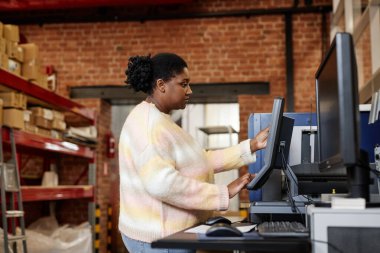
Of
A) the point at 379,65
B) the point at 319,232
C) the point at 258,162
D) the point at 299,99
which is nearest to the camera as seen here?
the point at 319,232

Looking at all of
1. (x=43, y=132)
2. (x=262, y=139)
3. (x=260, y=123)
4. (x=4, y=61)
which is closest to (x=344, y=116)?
(x=262, y=139)

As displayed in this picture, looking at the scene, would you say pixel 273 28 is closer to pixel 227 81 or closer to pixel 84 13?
pixel 227 81

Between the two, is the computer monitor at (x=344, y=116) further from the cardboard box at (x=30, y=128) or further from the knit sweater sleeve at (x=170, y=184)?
the cardboard box at (x=30, y=128)

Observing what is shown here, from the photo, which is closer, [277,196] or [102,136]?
[277,196]

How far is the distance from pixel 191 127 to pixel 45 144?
4.26 meters

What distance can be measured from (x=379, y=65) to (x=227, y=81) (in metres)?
2.57

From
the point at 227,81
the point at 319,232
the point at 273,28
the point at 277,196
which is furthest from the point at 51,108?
A: the point at 319,232

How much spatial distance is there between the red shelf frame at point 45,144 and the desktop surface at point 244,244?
3.20 meters

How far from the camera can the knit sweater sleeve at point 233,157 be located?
240 cm

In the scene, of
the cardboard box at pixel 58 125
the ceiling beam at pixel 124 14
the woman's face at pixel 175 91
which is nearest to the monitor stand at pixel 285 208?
the woman's face at pixel 175 91

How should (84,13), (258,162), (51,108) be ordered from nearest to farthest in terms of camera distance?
(258,162)
(51,108)
(84,13)

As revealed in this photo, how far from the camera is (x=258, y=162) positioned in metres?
2.77

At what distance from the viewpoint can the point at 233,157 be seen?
246 centimetres

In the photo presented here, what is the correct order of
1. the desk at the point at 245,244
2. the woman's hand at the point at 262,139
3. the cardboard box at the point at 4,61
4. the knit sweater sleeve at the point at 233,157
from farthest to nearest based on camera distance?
the cardboard box at the point at 4,61 → the knit sweater sleeve at the point at 233,157 → the woman's hand at the point at 262,139 → the desk at the point at 245,244
